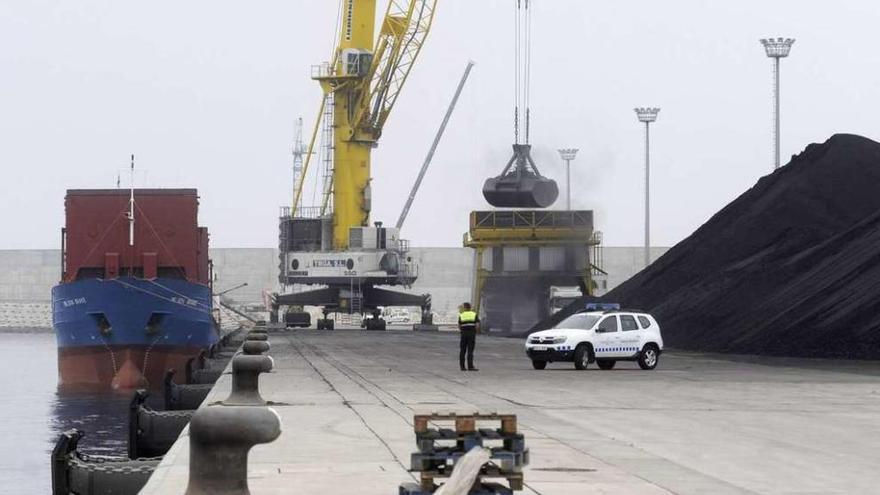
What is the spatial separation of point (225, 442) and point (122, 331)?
53.1 m

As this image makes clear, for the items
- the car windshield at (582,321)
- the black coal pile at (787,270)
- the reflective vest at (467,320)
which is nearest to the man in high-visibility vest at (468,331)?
the reflective vest at (467,320)

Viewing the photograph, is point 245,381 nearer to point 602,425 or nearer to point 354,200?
point 602,425

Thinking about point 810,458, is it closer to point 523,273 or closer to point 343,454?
point 343,454

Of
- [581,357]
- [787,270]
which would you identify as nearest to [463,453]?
[581,357]

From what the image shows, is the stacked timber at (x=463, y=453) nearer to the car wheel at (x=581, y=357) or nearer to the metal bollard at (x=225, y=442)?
the metal bollard at (x=225, y=442)

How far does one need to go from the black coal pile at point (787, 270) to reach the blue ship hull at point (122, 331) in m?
18.5

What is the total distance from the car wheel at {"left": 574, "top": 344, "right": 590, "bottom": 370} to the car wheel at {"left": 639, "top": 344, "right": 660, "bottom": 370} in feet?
4.79

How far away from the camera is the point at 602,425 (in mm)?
23094

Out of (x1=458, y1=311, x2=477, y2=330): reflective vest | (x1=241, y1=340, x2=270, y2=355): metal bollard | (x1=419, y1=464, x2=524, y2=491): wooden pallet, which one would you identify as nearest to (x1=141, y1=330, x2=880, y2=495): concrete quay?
(x1=241, y1=340, x2=270, y2=355): metal bollard

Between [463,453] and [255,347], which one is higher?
[255,347]

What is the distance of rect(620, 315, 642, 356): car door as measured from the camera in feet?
137

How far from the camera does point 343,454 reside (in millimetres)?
17844

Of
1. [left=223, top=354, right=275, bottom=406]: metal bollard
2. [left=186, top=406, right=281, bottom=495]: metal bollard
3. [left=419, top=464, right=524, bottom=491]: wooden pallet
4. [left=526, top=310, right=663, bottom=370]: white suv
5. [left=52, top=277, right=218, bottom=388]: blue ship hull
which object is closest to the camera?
[left=186, top=406, right=281, bottom=495]: metal bollard

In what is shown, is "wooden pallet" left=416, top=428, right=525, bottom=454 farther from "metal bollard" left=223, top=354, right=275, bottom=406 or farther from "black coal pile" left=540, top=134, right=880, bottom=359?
"black coal pile" left=540, top=134, right=880, bottom=359
